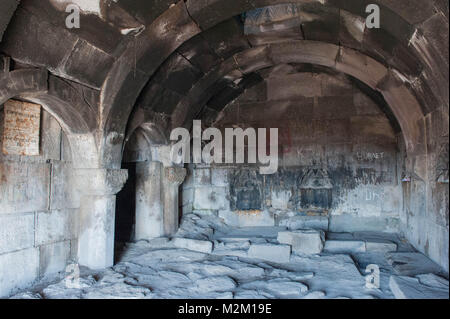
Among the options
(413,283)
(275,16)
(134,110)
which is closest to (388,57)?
(275,16)

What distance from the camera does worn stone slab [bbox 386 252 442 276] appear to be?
148 inches

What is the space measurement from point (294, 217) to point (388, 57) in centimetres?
370

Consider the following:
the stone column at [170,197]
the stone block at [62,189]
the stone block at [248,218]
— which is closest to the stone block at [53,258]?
the stone block at [62,189]

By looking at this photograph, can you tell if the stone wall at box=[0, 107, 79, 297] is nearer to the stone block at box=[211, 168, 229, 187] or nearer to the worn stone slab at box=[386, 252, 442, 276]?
the stone block at box=[211, 168, 229, 187]

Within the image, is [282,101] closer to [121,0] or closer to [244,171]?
[244,171]

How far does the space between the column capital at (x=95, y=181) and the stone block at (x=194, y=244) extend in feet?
5.18

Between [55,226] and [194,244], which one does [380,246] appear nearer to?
[194,244]

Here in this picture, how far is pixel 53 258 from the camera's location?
13.0 ft

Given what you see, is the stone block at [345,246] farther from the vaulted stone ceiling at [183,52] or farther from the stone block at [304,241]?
the vaulted stone ceiling at [183,52]

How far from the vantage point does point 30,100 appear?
3648 mm

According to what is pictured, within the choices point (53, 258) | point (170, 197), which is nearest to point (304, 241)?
point (170, 197)

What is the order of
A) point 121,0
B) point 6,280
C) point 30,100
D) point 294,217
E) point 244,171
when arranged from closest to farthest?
point 121,0, point 6,280, point 30,100, point 294,217, point 244,171

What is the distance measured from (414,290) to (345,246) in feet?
6.78
